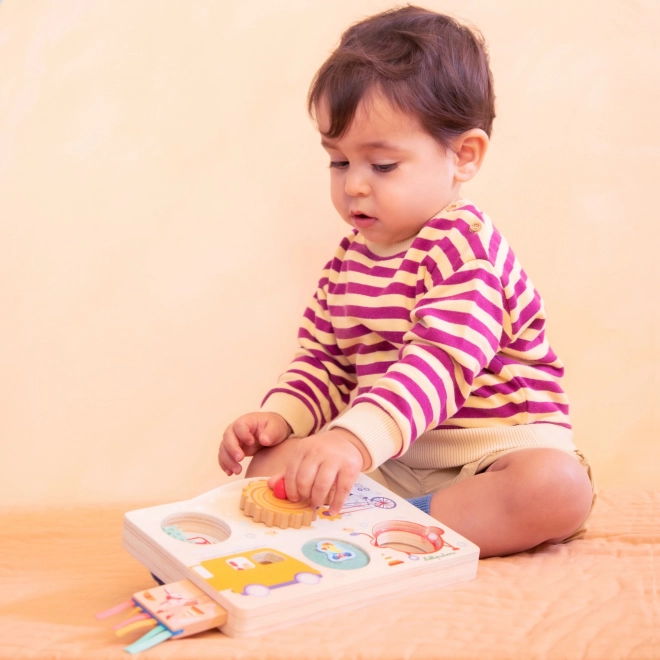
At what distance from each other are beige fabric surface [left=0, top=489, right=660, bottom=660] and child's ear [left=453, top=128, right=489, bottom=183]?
1.46ft

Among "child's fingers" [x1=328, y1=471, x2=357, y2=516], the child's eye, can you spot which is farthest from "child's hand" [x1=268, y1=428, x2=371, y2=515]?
the child's eye

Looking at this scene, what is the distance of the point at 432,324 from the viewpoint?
0.97 metres

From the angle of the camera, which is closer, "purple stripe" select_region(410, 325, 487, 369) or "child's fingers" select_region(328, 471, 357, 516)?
"child's fingers" select_region(328, 471, 357, 516)

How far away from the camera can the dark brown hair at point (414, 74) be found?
101 cm

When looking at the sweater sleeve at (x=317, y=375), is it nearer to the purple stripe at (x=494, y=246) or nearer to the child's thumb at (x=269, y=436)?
the child's thumb at (x=269, y=436)

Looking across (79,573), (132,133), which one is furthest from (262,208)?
(79,573)

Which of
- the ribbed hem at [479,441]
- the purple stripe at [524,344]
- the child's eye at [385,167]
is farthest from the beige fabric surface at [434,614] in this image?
the child's eye at [385,167]

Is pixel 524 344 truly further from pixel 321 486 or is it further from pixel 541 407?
pixel 321 486

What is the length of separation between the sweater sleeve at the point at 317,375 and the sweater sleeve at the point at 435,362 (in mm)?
200

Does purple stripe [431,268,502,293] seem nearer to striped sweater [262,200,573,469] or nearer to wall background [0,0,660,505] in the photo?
striped sweater [262,200,573,469]

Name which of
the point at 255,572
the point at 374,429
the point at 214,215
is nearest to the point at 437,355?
the point at 374,429

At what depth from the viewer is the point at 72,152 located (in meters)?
1.29

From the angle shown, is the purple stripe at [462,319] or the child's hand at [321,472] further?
the purple stripe at [462,319]

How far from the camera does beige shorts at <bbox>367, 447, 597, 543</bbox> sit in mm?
1027
